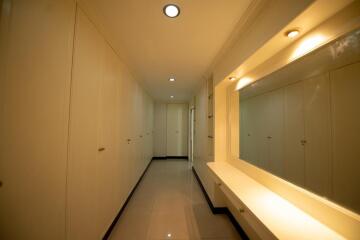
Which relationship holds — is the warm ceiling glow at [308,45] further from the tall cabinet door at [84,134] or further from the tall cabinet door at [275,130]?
the tall cabinet door at [84,134]

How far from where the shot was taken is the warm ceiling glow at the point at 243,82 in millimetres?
1707

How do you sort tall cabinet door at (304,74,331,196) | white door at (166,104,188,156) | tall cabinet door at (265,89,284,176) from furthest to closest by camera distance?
white door at (166,104,188,156), tall cabinet door at (265,89,284,176), tall cabinet door at (304,74,331,196)

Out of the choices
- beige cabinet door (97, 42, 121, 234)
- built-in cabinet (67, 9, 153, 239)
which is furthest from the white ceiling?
beige cabinet door (97, 42, 121, 234)

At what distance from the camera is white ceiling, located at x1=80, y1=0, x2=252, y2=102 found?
1.16m

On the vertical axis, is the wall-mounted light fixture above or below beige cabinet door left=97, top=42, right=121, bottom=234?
above

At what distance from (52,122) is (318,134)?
177 cm

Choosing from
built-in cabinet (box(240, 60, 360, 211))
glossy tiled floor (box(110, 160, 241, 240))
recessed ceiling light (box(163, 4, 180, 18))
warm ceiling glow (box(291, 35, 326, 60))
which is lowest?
glossy tiled floor (box(110, 160, 241, 240))

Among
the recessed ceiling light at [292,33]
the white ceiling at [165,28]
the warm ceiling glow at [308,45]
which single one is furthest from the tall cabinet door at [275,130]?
the white ceiling at [165,28]

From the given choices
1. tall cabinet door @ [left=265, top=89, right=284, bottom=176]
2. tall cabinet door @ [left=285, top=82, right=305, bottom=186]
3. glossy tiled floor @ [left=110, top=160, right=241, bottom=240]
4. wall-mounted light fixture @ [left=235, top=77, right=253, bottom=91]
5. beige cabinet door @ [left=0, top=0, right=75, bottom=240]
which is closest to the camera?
beige cabinet door @ [left=0, top=0, right=75, bottom=240]

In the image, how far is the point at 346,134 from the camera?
0.80 m

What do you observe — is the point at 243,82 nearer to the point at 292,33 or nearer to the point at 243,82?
the point at 243,82

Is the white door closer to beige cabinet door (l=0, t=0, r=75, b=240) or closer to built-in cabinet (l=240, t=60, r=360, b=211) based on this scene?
built-in cabinet (l=240, t=60, r=360, b=211)

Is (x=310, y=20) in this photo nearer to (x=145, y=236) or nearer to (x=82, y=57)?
(x=82, y=57)

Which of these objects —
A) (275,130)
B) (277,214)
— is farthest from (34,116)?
(275,130)
